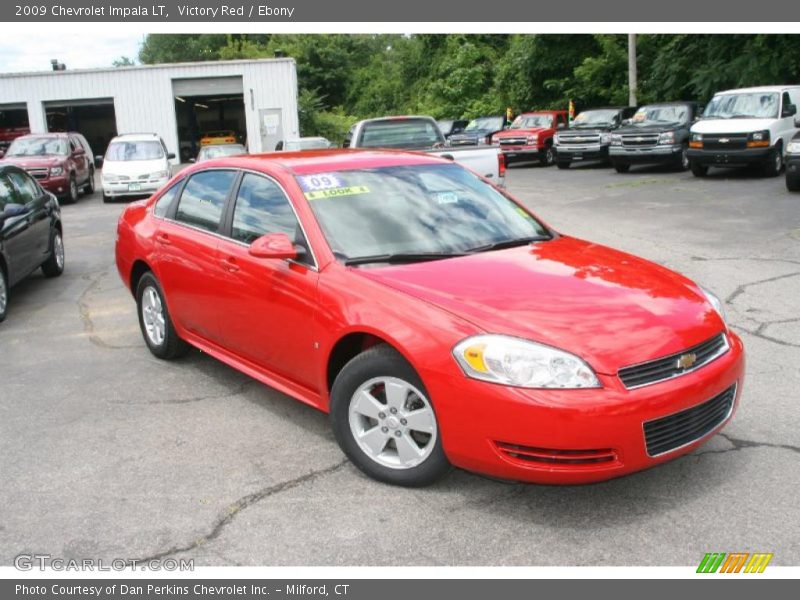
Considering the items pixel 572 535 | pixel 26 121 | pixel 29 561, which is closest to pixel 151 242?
pixel 29 561

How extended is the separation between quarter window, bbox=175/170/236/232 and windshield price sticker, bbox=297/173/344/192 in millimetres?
756

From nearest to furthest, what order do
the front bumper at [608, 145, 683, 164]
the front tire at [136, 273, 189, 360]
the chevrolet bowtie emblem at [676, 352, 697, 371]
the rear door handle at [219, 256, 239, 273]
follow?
1. the chevrolet bowtie emblem at [676, 352, 697, 371]
2. the rear door handle at [219, 256, 239, 273]
3. the front tire at [136, 273, 189, 360]
4. the front bumper at [608, 145, 683, 164]

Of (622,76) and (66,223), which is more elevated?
(622,76)

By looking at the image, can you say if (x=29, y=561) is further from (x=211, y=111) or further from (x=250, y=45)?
(x=250, y=45)

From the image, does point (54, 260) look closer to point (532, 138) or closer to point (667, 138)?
point (667, 138)

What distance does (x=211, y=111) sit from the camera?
54.9 meters

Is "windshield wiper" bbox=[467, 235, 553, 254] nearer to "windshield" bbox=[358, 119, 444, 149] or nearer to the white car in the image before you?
"windshield" bbox=[358, 119, 444, 149]

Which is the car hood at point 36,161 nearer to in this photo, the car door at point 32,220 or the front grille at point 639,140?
the car door at point 32,220

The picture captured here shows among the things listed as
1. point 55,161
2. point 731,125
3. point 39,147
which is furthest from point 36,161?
point 731,125

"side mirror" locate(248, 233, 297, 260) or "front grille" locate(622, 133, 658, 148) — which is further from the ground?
"side mirror" locate(248, 233, 297, 260)

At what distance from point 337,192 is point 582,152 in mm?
20567

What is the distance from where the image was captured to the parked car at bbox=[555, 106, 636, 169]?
79.2 feet

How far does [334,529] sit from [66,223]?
49.1ft

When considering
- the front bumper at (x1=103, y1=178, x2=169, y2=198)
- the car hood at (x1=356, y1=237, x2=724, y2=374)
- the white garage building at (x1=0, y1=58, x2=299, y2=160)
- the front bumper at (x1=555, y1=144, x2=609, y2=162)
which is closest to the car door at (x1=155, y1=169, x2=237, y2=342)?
the car hood at (x1=356, y1=237, x2=724, y2=374)
